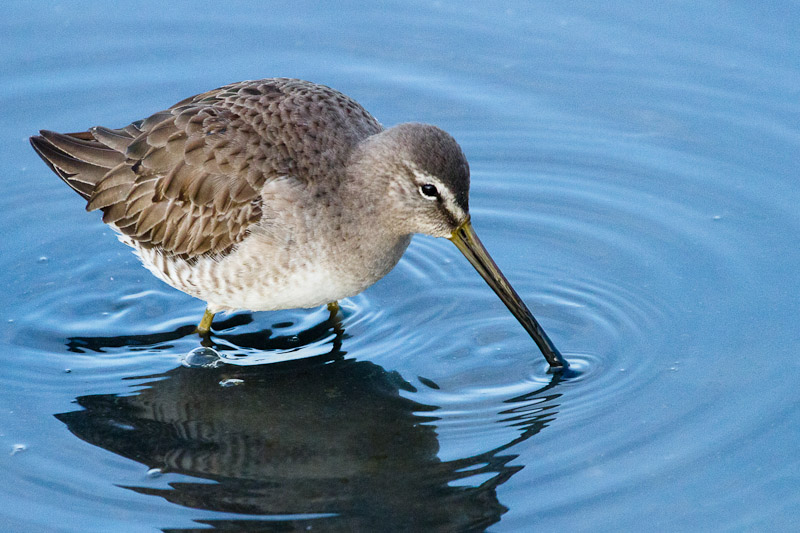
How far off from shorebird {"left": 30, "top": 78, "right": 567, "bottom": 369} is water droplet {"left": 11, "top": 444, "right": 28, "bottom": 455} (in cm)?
139

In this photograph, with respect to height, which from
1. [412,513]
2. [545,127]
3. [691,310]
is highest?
[545,127]

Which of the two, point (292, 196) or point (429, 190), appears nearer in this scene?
point (429, 190)

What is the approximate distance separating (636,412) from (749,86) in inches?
147

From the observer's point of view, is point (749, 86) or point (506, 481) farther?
point (749, 86)

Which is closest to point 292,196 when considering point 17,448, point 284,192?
point 284,192

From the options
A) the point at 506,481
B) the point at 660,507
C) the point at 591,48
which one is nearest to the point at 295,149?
the point at 506,481

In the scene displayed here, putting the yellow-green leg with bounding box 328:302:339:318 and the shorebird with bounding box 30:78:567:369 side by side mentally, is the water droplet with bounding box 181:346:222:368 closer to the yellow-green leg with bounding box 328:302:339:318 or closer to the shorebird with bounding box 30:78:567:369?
the shorebird with bounding box 30:78:567:369

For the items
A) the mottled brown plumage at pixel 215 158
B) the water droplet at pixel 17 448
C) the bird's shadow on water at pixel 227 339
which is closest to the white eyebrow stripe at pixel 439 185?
the mottled brown plumage at pixel 215 158

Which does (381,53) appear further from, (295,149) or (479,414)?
(479,414)

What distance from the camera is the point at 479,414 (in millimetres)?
6121

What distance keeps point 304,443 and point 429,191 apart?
61.0 inches

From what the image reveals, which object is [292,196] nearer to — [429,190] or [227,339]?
[429,190]

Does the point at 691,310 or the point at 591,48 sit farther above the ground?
the point at 591,48

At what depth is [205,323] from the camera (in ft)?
22.9
